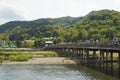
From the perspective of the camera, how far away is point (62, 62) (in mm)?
94812

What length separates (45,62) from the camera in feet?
314

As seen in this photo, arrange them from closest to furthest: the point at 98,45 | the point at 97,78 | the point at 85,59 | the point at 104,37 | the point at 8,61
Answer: the point at 97,78, the point at 98,45, the point at 85,59, the point at 8,61, the point at 104,37

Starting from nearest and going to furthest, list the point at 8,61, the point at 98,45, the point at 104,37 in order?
1. the point at 98,45
2. the point at 8,61
3. the point at 104,37

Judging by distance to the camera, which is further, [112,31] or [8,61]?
[112,31]

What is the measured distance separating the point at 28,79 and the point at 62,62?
39.4 meters

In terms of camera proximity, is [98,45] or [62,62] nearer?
[98,45]

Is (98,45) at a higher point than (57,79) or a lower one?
higher

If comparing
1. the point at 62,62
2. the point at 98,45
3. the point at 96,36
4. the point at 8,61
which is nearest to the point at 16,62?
the point at 8,61

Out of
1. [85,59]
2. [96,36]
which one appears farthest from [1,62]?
[96,36]

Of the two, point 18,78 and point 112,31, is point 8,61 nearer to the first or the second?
point 18,78

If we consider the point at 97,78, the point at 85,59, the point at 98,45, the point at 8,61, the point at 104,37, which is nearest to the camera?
the point at 97,78

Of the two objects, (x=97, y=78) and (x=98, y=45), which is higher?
(x=98, y=45)

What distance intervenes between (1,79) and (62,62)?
40.4m

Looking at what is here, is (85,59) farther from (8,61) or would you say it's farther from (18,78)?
(18,78)
